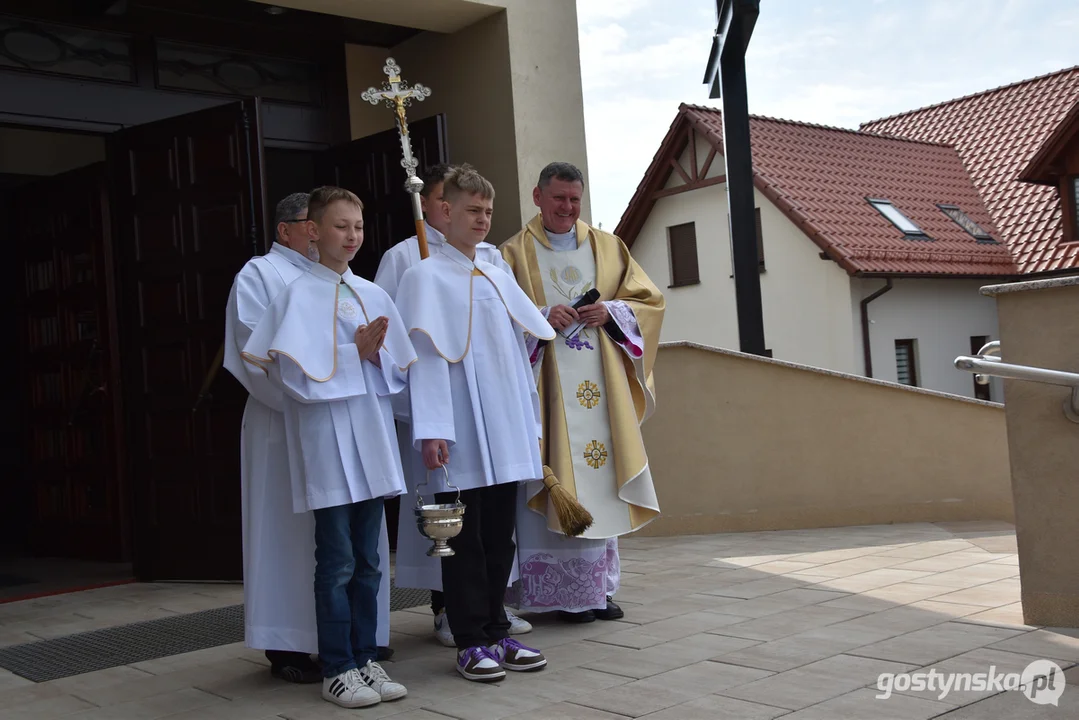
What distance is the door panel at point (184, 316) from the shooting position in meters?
6.46

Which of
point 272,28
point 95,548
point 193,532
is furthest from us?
point 95,548

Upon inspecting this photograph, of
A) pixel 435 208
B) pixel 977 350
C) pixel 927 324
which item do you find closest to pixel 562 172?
pixel 435 208

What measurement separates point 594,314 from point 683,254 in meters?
17.5

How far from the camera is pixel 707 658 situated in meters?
4.05

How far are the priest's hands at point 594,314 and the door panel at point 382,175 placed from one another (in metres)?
2.30

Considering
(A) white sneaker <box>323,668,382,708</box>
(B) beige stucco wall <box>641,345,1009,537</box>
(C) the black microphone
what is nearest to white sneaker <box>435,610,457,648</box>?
(A) white sneaker <box>323,668,382,708</box>

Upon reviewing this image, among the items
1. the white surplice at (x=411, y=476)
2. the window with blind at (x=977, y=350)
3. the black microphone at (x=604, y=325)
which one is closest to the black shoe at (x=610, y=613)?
the white surplice at (x=411, y=476)

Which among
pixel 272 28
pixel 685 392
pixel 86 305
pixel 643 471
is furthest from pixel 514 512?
pixel 86 305

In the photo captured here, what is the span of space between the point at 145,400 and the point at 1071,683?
5.06m

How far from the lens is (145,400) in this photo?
676 cm

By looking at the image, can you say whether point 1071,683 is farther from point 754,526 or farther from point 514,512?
point 754,526

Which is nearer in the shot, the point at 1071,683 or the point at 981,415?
the point at 1071,683

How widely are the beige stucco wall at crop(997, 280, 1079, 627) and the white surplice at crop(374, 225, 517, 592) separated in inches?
73.6

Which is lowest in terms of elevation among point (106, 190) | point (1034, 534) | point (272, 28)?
point (1034, 534)
